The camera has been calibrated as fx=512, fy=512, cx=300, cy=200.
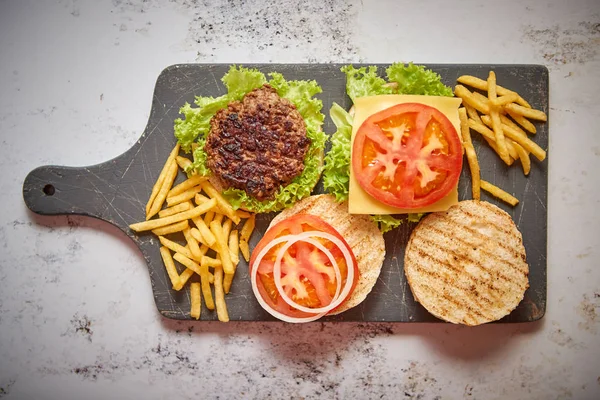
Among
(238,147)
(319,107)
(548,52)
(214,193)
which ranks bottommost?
(214,193)

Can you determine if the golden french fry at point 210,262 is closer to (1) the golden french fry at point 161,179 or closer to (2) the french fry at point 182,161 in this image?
(1) the golden french fry at point 161,179

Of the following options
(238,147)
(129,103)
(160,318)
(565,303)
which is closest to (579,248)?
(565,303)

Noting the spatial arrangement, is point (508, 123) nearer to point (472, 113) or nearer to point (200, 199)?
point (472, 113)

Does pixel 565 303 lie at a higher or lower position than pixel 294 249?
lower

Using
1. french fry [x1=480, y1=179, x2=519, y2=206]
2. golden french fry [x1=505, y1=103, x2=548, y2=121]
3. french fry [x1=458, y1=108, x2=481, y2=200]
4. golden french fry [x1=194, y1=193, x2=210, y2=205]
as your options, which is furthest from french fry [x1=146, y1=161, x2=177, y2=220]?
golden french fry [x1=505, y1=103, x2=548, y2=121]

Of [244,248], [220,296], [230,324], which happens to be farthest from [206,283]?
[230,324]

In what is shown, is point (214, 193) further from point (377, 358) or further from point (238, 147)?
point (377, 358)
